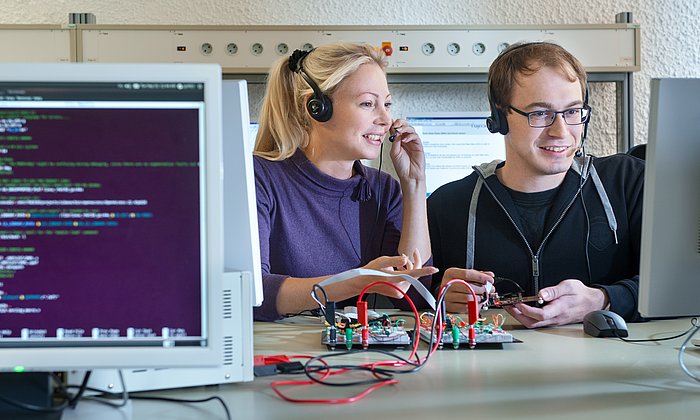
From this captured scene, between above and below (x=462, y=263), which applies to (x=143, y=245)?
above

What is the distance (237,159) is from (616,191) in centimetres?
102

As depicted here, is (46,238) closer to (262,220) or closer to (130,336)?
(130,336)

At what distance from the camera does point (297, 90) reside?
1.95 meters

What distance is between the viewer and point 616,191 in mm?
1770

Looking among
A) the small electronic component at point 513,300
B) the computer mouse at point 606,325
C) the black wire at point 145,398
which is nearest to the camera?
the black wire at point 145,398

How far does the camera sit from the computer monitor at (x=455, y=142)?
8.70 feet

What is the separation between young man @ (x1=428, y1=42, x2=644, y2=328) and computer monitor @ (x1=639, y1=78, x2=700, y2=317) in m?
0.69

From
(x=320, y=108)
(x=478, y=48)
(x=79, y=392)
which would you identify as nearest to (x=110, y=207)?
(x=79, y=392)

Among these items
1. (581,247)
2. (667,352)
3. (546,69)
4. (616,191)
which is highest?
(546,69)

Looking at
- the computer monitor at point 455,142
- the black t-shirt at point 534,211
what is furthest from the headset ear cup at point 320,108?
the computer monitor at point 455,142

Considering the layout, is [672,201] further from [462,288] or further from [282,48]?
[282,48]

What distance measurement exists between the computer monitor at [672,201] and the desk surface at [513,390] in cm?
11

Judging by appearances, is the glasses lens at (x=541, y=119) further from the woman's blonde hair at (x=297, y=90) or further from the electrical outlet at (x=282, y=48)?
the electrical outlet at (x=282, y=48)

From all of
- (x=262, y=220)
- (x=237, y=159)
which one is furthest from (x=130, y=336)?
(x=262, y=220)
